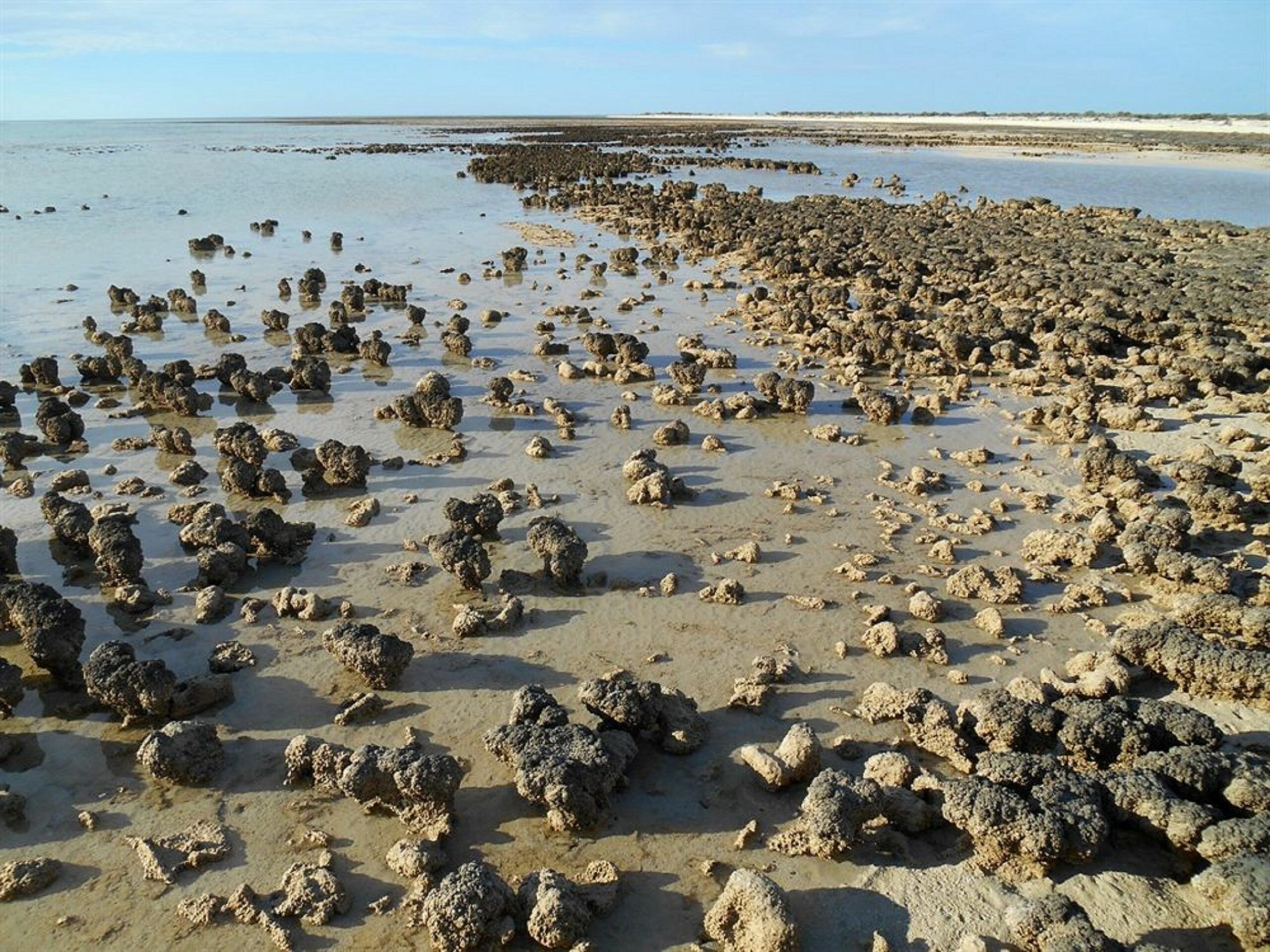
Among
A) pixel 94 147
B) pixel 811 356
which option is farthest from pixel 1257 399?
pixel 94 147

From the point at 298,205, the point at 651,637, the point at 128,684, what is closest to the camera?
the point at 128,684

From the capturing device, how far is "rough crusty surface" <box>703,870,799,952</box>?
4465 mm

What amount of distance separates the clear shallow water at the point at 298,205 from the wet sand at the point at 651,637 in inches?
346

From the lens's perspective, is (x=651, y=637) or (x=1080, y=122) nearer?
(x=651, y=637)

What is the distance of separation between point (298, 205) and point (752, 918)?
40480 millimetres

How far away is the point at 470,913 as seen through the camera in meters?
4.53

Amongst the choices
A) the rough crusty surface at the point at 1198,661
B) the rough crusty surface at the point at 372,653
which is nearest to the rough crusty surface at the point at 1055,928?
the rough crusty surface at the point at 1198,661

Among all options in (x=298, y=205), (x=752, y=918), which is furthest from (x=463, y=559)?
(x=298, y=205)

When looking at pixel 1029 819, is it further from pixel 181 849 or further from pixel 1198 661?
pixel 181 849

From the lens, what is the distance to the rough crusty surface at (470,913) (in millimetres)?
4516

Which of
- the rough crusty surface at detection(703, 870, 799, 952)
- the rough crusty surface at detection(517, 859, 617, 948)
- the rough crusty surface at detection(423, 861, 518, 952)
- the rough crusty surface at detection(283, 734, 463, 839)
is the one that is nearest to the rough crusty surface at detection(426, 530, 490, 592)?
the rough crusty surface at detection(283, 734, 463, 839)

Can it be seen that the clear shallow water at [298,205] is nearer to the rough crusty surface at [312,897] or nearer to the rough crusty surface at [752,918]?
the rough crusty surface at [312,897]

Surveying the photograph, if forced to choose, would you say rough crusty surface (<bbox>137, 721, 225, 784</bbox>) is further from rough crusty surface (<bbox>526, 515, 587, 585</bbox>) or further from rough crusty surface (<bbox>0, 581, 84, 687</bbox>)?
rough crusty surface (<bbox>526, 515, 587, 585</bbox>)

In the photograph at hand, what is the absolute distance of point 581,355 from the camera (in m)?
15.5
